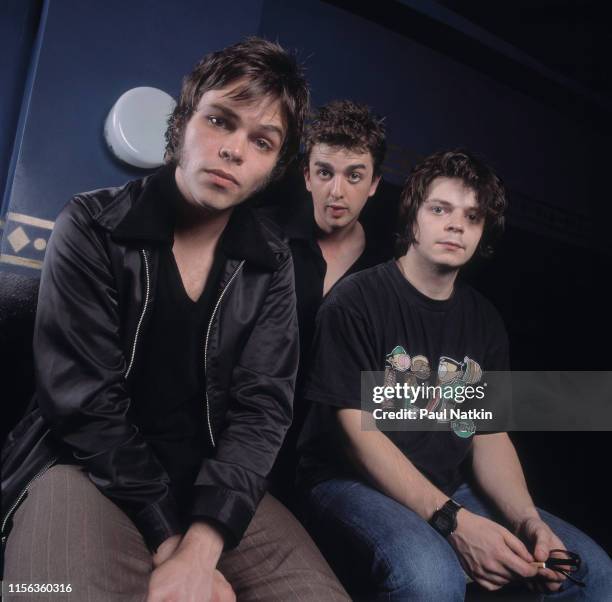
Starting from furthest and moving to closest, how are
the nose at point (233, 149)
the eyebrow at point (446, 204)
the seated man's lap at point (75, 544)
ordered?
the eyebrow at point (446, 204)
the nose at point (233, 149)
the seated man's lap at point (75, 544)

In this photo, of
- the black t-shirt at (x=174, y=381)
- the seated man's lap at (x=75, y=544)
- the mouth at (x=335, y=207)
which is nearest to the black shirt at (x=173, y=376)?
the black t-shirt at (x=174, y=381)

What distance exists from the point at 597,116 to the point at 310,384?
42.4 inches

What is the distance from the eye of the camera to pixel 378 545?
2.96ft

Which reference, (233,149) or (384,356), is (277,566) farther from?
(233,149)

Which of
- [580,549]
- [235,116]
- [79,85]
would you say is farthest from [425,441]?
[79,85]

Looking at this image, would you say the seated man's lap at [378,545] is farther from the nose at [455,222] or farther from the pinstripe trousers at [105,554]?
the nose at [455,222]

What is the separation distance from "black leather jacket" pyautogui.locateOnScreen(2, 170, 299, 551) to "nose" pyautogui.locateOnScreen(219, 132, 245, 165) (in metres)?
0.14

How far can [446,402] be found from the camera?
3.54ft

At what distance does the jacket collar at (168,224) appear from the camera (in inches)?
33.1

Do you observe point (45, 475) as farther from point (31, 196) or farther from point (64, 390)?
point (31, 196)

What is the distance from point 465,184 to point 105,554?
951mm

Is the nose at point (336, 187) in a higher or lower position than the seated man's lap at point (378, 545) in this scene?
higher

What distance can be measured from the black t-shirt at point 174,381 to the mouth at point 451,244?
0.52 meters

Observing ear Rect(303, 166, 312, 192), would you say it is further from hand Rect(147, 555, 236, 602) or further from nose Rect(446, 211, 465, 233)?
hand Rect(147, 555, 236, 602)
